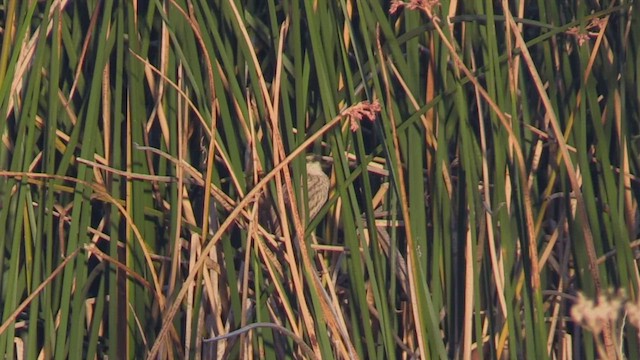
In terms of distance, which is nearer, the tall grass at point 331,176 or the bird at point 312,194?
the tall grass at point 331,176

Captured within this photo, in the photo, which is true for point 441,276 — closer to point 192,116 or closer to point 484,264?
point 484,264

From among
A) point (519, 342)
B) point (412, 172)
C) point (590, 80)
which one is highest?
point (590, 80)

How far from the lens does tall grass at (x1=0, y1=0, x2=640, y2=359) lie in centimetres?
160

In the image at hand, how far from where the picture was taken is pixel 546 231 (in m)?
1.79

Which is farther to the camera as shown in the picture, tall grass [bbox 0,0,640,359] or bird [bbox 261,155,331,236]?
bird [bbox 261,155,331,236]

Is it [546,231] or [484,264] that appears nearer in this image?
[484,264]

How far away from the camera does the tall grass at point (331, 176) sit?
160 cm

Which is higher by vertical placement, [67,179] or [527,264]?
[67,179]

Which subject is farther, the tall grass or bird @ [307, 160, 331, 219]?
bird @ [307, 160, 331, 219]

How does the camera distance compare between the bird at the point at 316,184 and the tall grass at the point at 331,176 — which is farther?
the bird at the point at 316,184

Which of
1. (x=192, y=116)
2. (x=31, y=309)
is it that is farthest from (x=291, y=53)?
(x=31, y=309)

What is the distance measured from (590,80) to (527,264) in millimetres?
293

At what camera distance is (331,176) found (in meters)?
1.79

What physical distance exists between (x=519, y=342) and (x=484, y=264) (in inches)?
4.8
